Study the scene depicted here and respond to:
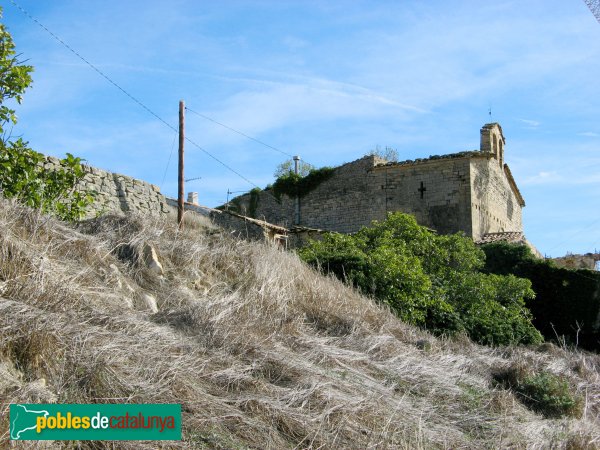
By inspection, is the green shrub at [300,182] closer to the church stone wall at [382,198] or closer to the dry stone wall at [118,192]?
the church stone wall at [382,198]

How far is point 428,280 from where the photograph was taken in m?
14.3

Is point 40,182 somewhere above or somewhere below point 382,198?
below

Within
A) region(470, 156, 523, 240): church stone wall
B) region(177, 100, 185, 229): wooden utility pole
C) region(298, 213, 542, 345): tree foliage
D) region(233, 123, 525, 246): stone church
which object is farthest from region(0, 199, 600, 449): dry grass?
region(470, 156, 523, 240): church stone wall

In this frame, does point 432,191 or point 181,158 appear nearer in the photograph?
point 181,158

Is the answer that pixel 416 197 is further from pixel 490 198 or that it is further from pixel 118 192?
pixel 118 192

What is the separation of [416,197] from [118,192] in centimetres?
1436

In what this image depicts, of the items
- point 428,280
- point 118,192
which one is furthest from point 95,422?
point 428,280

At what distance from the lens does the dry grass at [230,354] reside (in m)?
5.75

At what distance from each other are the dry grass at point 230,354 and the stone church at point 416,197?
46.0ft

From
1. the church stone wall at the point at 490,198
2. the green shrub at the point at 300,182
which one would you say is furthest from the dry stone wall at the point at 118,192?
the church stone wall at the point at 490,198

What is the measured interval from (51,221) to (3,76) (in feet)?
10.4

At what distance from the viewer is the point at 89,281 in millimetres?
7691

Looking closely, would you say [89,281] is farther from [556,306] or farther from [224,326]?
[556,306]

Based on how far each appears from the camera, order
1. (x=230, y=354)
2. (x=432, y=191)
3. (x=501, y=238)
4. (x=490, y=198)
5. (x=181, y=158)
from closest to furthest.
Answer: (x=230, y=354)
(x=181, y=158)
(x=501, y=238)
(x=432, y=191)
(x=490, y=198)
